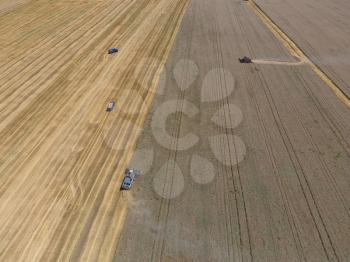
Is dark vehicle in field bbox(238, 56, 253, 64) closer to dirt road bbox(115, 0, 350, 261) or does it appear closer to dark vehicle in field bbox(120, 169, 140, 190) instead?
dirt road bbox(115, 0, 350, 261)

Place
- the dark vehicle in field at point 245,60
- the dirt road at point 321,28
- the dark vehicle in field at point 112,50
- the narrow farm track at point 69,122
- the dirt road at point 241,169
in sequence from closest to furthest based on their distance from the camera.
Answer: the dirt road at point 241,169
the narrow farm track at point 69,122
the dirt road at point 321,28
the dark vehicle in field at point 245,60
the dark vehicle in field at point 112,50

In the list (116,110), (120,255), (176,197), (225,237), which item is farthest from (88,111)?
(225,237)

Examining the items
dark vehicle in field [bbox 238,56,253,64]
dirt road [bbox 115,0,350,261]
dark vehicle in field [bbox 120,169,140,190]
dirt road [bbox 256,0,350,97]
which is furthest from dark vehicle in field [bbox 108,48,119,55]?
dirt road [bbox 256,0,350,97]

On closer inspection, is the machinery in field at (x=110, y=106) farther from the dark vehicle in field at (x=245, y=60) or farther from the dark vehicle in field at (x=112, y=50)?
the dark vehicle in field at (x=245, y=60)

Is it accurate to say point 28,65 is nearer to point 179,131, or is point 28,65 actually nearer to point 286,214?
point 179,131

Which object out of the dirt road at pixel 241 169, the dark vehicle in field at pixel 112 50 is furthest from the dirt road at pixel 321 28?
the dark vehicle in field at pixel 112 50

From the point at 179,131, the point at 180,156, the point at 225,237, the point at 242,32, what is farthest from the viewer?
the point at 242,32
